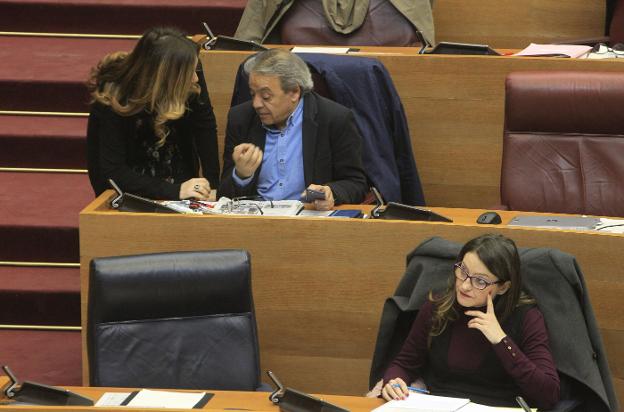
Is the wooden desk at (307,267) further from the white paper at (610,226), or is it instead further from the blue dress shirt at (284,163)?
the blue dress shirt at (284,163)

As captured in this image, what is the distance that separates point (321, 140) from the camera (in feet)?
14.5

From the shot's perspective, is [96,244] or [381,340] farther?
[96,244]

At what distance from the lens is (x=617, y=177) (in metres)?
4.55

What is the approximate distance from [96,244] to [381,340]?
3.13 feet

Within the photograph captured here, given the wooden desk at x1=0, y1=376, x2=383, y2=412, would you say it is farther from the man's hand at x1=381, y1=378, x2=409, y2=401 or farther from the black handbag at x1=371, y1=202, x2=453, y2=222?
the black handbag at x1=371, y1=202, x2=453, y2=222

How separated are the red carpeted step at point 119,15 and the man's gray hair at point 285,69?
176 centimetres

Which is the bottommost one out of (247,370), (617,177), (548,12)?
(247,370)

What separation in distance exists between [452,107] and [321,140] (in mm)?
804

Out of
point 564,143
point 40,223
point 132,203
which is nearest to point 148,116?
point 132,203

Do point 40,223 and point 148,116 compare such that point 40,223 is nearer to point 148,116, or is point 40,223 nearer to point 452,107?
point 148,116

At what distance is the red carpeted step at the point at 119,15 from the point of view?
612 centimetres

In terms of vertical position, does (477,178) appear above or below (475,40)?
below

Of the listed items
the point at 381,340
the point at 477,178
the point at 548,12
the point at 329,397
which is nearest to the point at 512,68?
the point at 477,178

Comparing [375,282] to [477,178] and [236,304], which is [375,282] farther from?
[477,178]
